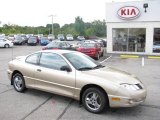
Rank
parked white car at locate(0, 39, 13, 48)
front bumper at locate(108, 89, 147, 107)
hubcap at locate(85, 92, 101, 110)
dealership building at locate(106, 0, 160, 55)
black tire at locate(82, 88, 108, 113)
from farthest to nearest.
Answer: parked white car at locate(0, 39, 13, 48), dealership building at locate(106, 0, 160, 55), hubcap at locate(85, 92, 101, 110), black tire at locate(82, 88, 108, 113), front bumper at locate(108, 89, 147, 107)

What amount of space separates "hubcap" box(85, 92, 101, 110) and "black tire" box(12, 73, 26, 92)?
2656mm

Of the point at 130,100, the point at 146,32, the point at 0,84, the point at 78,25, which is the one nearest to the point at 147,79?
the point at 130,100

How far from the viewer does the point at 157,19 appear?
2125 cm

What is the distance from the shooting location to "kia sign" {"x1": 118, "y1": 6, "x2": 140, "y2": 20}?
21703 millimetres

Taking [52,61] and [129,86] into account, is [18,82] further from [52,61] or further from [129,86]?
[129,86]

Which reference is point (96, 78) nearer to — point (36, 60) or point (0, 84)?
point (36, 60)

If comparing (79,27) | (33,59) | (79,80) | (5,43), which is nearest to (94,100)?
(79,80)

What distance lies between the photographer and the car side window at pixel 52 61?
22.0 ft

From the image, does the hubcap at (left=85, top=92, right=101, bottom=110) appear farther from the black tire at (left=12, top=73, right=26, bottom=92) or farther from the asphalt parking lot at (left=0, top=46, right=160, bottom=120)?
the black tire at (left=12, top=73, right=26, bottom=92)

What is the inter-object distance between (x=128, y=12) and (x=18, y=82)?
1653 cm

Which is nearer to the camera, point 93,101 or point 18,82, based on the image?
point 93,101

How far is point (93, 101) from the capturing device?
19.5 ft

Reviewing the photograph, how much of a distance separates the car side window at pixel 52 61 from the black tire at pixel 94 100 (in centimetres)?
112

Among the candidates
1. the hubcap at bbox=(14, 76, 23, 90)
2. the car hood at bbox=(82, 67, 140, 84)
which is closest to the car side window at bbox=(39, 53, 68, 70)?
the car hood at bbox=(82, 67, 140, 84)
